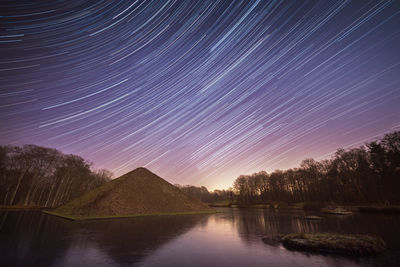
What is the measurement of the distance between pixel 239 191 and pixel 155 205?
76.3m

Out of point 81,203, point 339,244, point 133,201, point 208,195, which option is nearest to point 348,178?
point 339,244

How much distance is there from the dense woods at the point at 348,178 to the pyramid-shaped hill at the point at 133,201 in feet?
149

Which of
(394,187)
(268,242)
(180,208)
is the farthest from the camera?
(180,208)

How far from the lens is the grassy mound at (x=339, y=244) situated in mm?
11266

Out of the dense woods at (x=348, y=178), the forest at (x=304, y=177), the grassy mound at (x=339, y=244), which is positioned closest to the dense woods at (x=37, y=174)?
the forest at (x=304, y=177)

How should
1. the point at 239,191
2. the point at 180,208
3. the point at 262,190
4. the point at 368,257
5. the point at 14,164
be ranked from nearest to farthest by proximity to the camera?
the point at 368,257 < the point at 180,208 < the point at 14,164 < the point at 262,190 < the point at 239,191

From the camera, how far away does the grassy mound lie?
11.3 metres

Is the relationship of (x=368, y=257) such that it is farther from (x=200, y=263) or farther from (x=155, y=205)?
(x=155, y=205)

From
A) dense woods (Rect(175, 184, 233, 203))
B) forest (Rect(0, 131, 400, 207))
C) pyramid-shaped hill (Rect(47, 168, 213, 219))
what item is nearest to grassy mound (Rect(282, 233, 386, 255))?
pyramid-shaped hill (Rect(47, 168, 213, 219))

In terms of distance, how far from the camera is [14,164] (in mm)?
54781

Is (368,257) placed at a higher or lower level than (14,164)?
lower

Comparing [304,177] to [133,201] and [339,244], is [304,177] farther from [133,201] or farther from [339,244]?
[339,244]

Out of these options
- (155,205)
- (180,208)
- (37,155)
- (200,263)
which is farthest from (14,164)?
(200,263)

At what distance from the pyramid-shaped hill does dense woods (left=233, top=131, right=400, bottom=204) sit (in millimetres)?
45429
